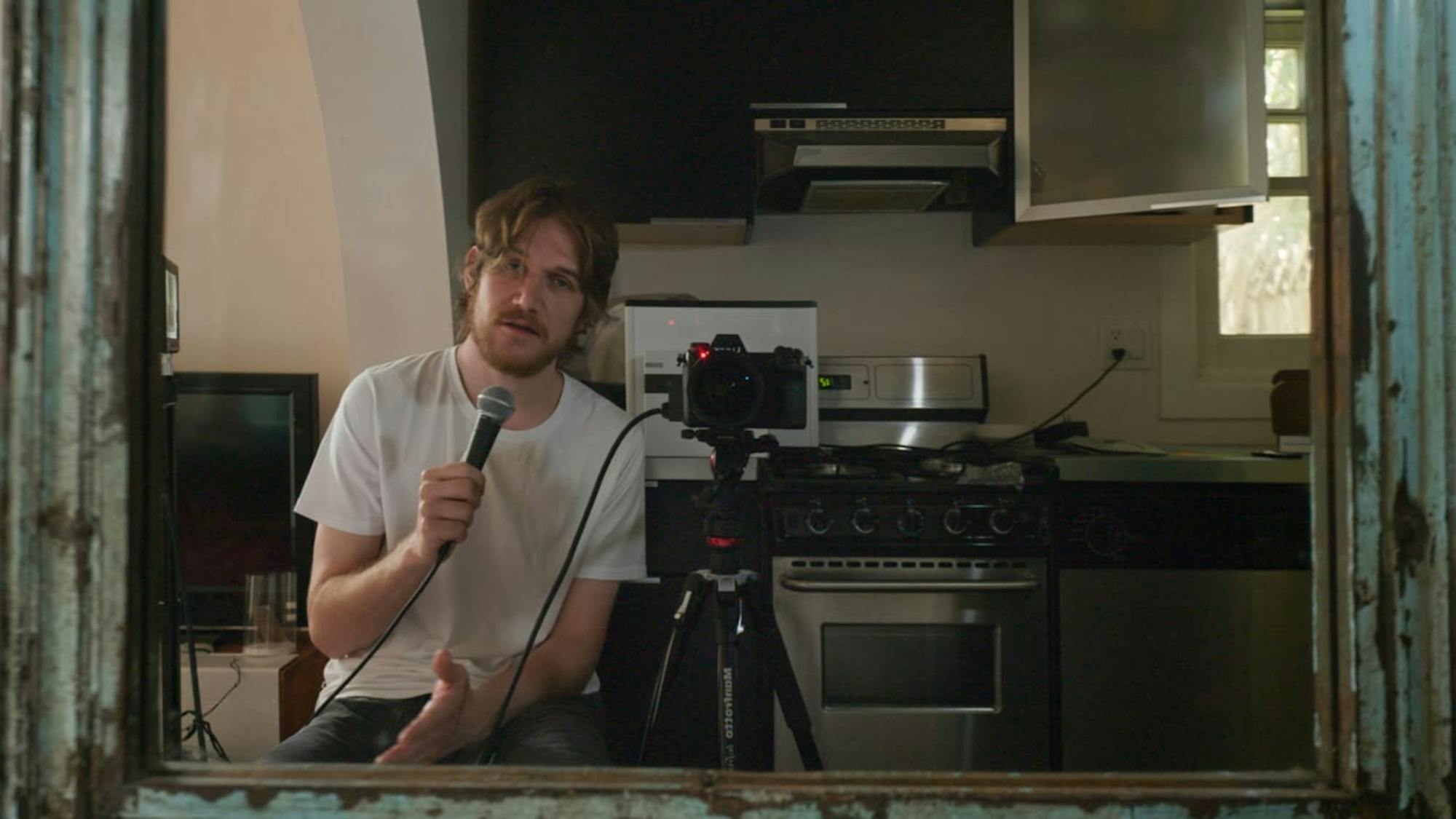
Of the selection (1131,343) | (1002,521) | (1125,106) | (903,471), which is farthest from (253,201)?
(1131,343)

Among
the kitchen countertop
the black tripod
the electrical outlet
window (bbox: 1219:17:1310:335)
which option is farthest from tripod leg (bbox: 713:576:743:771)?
window (bbox: 1219:17:1310:335)

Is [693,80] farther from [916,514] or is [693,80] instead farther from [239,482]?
[239,482]

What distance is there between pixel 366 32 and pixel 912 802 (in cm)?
203

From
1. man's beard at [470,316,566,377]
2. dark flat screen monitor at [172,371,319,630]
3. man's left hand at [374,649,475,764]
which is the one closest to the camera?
man's left hand at [374,649,475,764]

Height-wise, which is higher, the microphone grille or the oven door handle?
the microphone grille

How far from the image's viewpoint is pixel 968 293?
2582 mm

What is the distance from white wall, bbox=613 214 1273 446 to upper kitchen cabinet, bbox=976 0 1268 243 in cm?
24

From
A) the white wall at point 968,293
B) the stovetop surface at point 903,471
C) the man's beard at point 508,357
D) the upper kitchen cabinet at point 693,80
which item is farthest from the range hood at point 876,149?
the man's beard at point 508,357

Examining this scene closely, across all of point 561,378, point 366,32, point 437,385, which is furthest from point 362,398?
point 366,32

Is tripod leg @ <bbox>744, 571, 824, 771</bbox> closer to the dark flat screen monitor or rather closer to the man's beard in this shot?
the man's beard

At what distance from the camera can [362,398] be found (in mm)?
1415

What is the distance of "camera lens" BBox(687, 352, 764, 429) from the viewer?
123cm

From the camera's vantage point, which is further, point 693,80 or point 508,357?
point 693,80

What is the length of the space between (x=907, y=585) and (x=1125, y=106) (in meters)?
1.28
